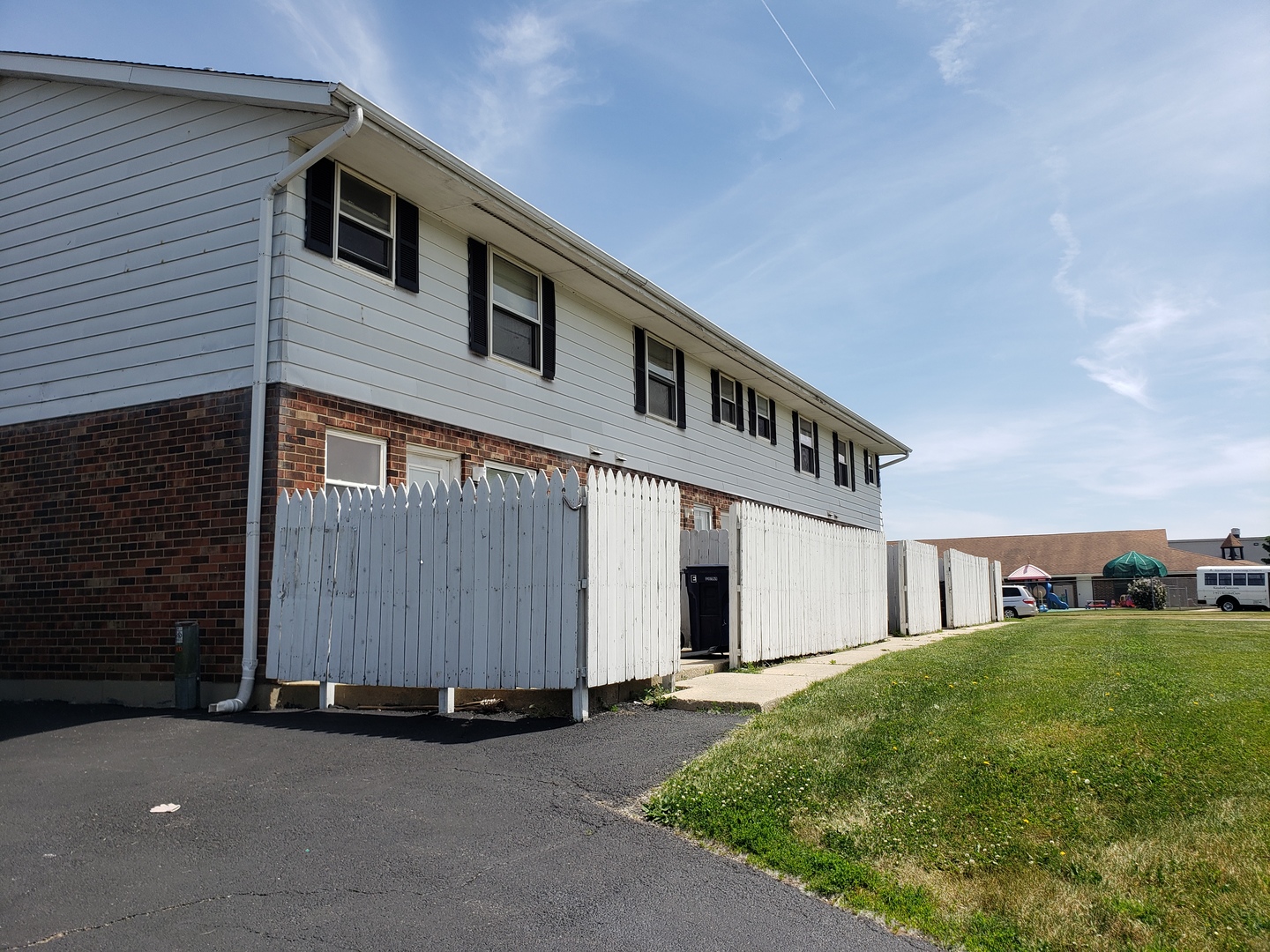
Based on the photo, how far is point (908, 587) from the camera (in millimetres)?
18734

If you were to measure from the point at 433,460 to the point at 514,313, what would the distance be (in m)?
2.47

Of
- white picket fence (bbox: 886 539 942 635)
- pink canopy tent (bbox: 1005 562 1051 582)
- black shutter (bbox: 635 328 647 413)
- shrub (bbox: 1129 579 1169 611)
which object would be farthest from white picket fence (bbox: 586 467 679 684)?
shrub (bbox: 1129 579 1169 611)

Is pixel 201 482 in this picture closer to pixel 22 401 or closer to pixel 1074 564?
pixel 22 401

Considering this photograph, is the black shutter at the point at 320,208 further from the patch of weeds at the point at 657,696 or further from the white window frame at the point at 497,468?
the patch of weeds at the point at 657,696

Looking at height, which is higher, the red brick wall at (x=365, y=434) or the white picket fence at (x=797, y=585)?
the red brick wall at (x=365, y=434)

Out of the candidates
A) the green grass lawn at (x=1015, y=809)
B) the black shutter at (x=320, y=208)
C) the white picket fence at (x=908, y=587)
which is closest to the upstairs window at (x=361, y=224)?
the black shutter at (x=320, y=208)

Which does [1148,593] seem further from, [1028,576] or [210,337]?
[210,337]

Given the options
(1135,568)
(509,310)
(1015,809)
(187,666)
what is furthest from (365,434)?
(1135,568)

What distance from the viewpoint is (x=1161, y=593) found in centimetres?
4734

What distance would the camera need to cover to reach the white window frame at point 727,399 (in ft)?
60.0

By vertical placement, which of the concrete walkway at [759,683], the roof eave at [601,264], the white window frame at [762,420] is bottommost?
the concrete walkway at [759,683]

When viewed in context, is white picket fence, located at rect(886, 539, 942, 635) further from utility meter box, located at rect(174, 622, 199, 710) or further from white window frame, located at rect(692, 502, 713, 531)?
utility meter box, located at rect(174, 622, 199, 710)

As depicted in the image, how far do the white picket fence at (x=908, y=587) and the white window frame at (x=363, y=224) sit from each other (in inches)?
447

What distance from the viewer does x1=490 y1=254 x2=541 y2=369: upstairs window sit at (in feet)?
39.0
